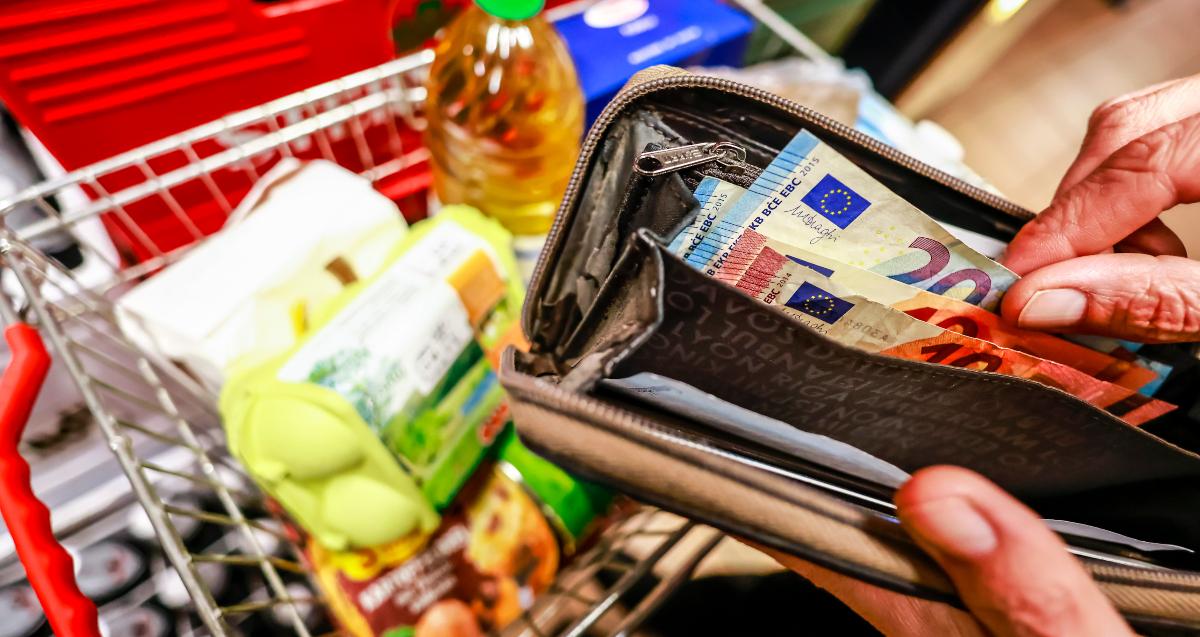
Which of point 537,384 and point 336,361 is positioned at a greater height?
point 336,361

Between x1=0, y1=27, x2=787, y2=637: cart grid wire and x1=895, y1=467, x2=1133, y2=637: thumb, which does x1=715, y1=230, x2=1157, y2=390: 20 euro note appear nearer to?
x1=895, y1=467, x2=1133, y2=637: thumb

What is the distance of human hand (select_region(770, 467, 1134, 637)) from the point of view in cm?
30

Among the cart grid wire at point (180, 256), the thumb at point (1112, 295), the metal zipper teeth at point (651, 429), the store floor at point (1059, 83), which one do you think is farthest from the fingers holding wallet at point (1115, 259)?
the store floor at point (1059, 83)

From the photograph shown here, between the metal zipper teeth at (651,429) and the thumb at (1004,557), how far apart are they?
0.07 metres

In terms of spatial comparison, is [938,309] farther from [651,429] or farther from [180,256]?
[180,256]

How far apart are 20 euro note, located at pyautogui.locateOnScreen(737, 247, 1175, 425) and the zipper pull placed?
2.7 inches

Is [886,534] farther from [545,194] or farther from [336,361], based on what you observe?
[545,194]

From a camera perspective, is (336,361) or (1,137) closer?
(336,361)

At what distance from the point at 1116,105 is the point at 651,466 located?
51 cm

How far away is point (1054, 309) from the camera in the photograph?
41 centimetres

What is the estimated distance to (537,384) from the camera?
349 mm

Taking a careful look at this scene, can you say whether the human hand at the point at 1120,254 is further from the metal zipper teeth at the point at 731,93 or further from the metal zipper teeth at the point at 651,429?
the metal zipper teeth at the point at 651,429

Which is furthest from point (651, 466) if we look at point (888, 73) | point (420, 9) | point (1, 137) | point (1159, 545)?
point (888, 73)

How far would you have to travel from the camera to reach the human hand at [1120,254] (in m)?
0.41
